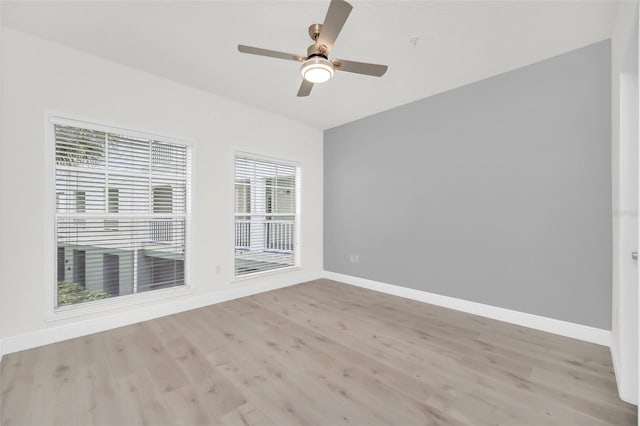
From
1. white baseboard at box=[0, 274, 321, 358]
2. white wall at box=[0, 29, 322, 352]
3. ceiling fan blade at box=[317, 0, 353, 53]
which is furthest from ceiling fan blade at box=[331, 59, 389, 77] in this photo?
white baseboard at box=[0, 274, 321, 358]

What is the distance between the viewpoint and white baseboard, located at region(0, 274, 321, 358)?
2385 mm

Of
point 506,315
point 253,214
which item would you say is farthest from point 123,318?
point 506,315

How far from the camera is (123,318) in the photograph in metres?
2.90

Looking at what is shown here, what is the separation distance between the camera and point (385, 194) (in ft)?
13.8

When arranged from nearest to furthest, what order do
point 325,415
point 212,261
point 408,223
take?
point 325,415, point 212,261, point 408,223

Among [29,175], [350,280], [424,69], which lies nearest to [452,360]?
[350,280]

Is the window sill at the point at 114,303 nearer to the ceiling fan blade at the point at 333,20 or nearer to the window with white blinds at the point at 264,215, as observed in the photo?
the window with white blinds at the point at 264,215

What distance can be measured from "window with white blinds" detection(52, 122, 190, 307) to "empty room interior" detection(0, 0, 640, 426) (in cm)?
2

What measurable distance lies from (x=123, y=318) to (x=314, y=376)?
2.23 metres

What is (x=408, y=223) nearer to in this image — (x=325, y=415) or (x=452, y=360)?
(x=452, y=360)

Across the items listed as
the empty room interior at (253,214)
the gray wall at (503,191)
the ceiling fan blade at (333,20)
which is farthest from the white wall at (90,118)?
the ceiling fan blade at (333,20)

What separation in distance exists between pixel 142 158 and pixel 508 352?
164 inches

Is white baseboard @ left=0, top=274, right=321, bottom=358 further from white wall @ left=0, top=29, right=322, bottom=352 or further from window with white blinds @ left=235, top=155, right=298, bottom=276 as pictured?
window with white blinds @ left=235, top=155, right=298, bottom=276

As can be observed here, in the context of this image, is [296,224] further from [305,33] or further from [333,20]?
[333,20]
